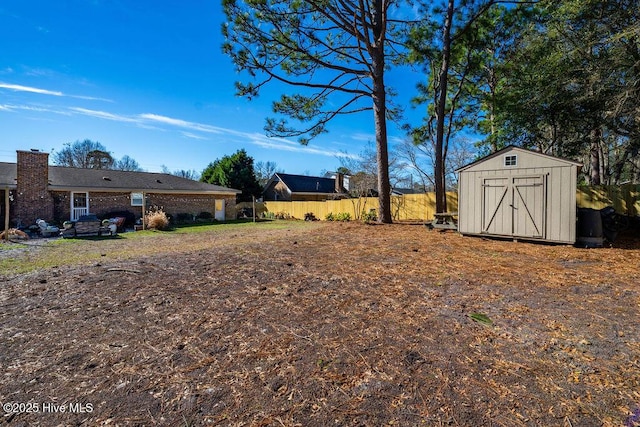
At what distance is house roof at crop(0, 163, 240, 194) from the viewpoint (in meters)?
14.7

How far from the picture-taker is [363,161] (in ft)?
76.3

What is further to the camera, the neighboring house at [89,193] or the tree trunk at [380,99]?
the neighboring house at [89,193]

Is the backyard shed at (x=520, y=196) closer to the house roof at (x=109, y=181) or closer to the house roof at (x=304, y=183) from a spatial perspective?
the house roof at (x=109, y=181)

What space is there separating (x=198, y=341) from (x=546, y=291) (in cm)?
408

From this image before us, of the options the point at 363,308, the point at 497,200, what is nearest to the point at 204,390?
the point at 363,308

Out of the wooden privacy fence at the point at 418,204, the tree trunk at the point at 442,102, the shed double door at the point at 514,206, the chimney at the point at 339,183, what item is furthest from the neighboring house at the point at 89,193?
the shed double door at the point at 514,206

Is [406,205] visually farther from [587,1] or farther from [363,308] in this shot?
[363,308]

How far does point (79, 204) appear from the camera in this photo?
15289mm

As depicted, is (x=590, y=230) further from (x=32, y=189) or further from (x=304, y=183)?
(x=304, y=183)

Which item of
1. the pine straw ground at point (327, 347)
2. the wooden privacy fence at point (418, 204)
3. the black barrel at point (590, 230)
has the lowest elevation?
the pine straw ground at point (327, 347)

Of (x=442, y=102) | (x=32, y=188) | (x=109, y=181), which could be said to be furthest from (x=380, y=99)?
(x=32, y=188)

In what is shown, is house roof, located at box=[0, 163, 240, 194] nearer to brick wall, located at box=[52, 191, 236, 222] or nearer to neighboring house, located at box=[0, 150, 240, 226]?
neighboring house, located at box=[0, 150, 240, 226]

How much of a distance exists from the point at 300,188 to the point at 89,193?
1662cm

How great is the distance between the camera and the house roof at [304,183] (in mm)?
28547
